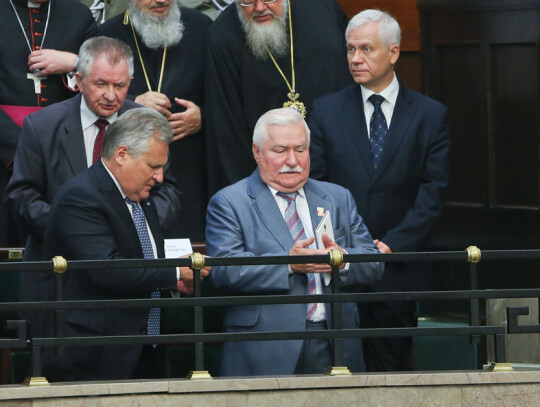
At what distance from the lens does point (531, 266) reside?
8.96 metres

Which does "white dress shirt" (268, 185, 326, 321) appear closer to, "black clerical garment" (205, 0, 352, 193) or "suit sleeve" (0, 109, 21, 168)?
"black clerical garment" (205, 0, 352, 193)

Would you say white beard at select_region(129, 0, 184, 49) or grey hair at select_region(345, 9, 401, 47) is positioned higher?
white beard at select_region(129, 0, 184, 49)

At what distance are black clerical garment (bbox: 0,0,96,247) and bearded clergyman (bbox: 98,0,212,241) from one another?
0.27m

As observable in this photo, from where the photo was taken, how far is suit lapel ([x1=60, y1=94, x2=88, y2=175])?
6.88 metres

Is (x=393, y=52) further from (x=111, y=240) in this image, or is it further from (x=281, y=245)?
(x=111, y=240)

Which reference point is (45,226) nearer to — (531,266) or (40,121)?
(40,121)

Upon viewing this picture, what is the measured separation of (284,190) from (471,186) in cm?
319

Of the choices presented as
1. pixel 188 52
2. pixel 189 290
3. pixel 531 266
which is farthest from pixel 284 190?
pixel 531 266

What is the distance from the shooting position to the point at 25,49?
308 inches

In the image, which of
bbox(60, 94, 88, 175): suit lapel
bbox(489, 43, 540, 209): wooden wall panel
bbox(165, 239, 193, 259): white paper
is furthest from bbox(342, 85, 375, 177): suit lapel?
bbox(489, 43, 540, 209): wooden wall panel

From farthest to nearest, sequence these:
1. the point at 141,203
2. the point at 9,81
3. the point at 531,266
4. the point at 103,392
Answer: the point at 531,266, the point at 9,81, the point at 141,203, the point at 103,392

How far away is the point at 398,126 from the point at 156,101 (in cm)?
145

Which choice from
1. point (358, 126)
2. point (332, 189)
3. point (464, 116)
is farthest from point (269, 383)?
point (464, 116)

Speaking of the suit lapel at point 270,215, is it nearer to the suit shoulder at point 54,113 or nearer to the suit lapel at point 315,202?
the suit lapel at point 315,202
